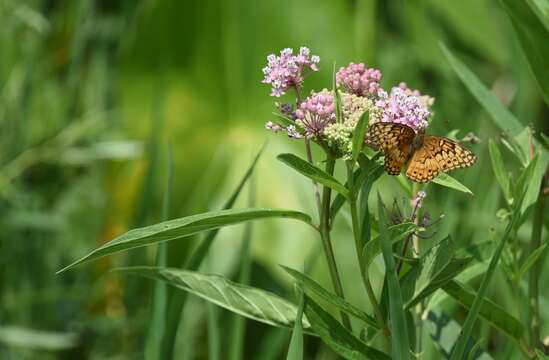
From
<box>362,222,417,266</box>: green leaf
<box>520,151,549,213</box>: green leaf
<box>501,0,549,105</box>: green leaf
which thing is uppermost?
<box>501,0,549,105</box>: green leaf

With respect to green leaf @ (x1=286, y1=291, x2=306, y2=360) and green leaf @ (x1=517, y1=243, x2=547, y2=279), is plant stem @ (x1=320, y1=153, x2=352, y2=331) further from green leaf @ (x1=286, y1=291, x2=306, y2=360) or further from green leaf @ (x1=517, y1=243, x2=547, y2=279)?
green leaf @ (x1=517, y1=243, x2=547, y2=279)

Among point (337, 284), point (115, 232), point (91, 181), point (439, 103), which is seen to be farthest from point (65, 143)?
point (337, 284)

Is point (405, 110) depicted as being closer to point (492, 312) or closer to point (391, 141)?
point (391, 141)

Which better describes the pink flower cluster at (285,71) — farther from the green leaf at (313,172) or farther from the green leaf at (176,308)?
the green leaf at (176,308)

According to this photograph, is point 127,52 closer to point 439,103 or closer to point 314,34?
point 314,34

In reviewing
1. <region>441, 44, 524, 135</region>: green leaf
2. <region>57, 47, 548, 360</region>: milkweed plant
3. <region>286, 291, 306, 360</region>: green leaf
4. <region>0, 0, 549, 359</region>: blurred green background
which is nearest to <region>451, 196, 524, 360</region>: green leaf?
<region>57, 47, 548, 360</region>: milkweed plant

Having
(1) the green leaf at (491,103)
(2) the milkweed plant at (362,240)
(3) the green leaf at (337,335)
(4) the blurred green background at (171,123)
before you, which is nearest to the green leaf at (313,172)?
(2) the milkweed plant at (362,240)
